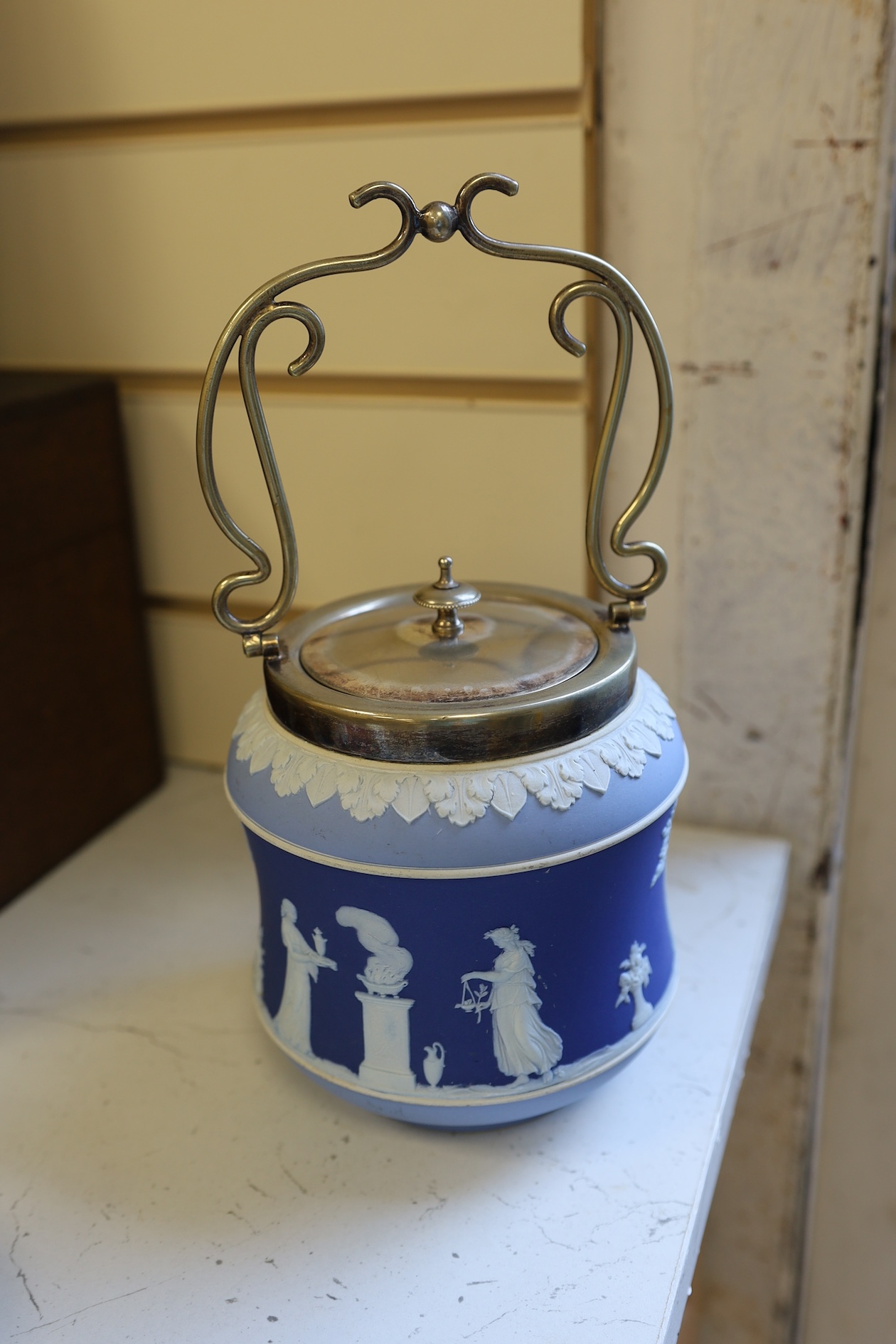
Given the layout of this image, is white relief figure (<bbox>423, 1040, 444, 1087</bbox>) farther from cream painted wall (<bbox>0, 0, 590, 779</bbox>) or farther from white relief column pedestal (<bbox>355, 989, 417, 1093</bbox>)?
cream painted wall (<bbox>0, 0, 590, 779</bbox>)

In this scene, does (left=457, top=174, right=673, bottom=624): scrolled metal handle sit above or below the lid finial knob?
above

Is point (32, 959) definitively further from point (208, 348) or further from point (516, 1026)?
point (208, 348)

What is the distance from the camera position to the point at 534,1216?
0.63m

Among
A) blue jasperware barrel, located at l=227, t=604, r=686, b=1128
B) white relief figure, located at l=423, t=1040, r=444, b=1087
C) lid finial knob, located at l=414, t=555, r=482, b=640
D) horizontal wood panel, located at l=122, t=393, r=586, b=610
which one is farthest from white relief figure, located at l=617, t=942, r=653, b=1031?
horizontal wood panel, located at l=122, t=393, r=586, b=610

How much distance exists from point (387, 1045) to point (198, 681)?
0.57m

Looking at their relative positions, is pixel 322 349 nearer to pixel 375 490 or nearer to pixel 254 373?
pixel 254 373

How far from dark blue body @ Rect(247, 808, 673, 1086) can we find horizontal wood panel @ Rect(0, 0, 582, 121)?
568mm

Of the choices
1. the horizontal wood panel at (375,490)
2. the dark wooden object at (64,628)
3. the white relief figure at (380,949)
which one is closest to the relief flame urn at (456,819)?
the white relief figure at (380,949)

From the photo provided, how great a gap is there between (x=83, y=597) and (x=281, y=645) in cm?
39

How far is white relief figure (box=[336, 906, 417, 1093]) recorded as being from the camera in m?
0.62

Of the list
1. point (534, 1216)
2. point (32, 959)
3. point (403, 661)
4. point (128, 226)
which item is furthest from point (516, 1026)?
point (128, 226)

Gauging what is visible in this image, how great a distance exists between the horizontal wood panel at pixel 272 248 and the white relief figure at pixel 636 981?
46cm

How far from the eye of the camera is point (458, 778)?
0.60 metres

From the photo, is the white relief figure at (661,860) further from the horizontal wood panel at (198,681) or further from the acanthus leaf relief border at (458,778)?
the horizontal wood panel at (198,681)
